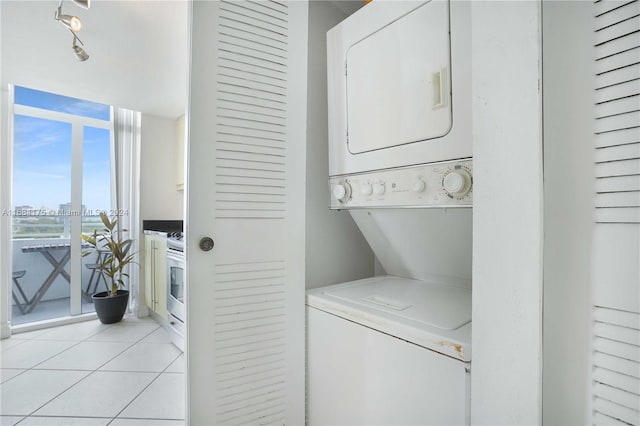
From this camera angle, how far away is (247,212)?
123cm

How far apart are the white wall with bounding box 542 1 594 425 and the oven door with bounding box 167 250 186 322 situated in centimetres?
256

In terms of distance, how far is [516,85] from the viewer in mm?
644

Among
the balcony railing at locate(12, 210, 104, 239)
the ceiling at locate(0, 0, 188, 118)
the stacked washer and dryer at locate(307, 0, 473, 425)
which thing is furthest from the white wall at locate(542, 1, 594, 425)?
the balcony railing at locate(12, 210, 104, 239)

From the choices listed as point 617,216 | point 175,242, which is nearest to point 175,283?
point 175,242

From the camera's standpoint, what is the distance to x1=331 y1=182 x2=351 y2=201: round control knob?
134 centimetres

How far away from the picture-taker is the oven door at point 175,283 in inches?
100

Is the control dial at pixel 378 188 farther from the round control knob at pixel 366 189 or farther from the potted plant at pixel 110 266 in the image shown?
the potted plant at pixel 110 266

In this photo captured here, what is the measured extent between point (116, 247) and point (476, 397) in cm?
356

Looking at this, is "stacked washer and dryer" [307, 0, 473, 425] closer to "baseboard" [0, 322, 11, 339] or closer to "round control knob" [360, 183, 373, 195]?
"round control knob" [360, 183, 373, 195]

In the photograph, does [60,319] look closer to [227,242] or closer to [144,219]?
[144,219]

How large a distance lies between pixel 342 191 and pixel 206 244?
0.63 meters

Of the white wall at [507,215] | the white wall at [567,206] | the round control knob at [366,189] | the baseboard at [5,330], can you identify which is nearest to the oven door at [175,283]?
the baseboard at [5,330]

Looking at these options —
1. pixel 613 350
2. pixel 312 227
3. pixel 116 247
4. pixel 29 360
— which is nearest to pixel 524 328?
pixel 613 350

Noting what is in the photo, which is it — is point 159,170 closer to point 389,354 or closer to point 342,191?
point 342,191
